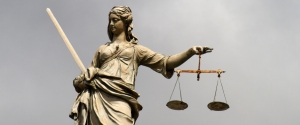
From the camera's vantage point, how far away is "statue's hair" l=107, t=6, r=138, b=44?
19609 mm

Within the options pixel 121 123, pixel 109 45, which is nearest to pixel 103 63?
pixel 109 45

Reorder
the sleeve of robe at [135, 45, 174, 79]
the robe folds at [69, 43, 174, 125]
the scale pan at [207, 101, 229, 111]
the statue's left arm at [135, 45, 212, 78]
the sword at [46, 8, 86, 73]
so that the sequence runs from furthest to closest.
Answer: the scale pan at [207, 101, 229, 111] → the sleeve of robe at [135, 45, 174, 79] → the statue's left arm at [135, 45, 212, 78] → the sword at [46, 8, 86, 73] → the robe folds at [69, 43, 174, 125]

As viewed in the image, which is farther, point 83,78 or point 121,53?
point 121,53

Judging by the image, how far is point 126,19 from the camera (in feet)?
64.4

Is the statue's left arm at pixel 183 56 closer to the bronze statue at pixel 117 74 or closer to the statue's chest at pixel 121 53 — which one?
the bronze statue at pixel 117 74

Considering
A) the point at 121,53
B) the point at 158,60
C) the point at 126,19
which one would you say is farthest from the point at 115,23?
the point at 158,60

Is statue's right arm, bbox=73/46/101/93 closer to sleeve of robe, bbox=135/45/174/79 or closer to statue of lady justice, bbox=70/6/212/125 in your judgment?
statue of lady justice, bbox=70/6/212/125

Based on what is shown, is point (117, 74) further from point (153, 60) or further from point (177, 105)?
point (177, 105)

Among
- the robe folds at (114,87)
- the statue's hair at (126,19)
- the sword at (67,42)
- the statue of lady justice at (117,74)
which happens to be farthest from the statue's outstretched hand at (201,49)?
the sword at (67,42)

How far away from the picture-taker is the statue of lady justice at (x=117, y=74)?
1814 centimetres

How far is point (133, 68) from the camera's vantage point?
19109mm

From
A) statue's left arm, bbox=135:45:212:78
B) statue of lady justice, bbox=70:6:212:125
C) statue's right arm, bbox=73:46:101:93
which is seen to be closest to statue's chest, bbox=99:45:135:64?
statue of lady justice, bbox=70:6:212:125

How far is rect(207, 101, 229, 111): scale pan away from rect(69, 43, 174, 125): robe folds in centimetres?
112

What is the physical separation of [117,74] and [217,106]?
242 cm
